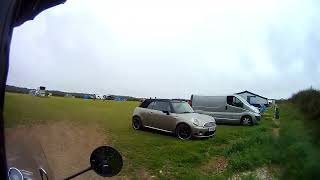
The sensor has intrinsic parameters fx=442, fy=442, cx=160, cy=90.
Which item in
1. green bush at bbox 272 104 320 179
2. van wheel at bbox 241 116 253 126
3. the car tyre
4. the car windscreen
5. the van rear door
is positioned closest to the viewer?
green bush at bbox 272 104 320 179

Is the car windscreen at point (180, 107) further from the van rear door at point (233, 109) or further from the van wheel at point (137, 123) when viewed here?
the van rear door at point (233, 109)

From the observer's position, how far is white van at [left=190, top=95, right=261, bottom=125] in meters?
26.6

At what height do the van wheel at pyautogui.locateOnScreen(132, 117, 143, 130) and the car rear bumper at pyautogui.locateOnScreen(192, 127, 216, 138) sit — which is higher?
the van wheel at pyautogui.locateOnScreen(132, 117, 143, 130)

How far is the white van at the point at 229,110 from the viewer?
87.4ft

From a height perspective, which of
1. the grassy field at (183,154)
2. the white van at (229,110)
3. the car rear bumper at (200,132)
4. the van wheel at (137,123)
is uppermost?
the white van at (229,110)

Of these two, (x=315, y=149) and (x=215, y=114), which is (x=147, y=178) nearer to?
(x=315, y=149)

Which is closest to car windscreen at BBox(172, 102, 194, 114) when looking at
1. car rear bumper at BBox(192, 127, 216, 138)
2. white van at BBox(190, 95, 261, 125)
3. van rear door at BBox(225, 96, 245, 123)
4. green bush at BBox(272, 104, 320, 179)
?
car rear bumper at BBox(192, 127, 216, 138)

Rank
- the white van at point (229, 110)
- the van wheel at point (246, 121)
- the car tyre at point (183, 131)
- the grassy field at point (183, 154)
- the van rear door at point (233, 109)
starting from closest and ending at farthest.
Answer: the grassy field at point (183, 154)
the car tyre at point (183, 131)
the white van at point (229, 110)
the van rear door at point (233, 109)
the van wheel at point (246, 121)

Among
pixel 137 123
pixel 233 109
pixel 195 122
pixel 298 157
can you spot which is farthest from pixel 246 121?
pixel 298 157

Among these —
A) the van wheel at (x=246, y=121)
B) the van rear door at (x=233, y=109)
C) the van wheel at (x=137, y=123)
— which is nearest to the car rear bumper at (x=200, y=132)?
the van wheel at (x=137, y=123)

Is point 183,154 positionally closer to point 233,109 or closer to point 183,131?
point 183,131

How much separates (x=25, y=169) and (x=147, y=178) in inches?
325

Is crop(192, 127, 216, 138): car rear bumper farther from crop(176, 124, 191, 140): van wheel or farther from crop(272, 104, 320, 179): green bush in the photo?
crop(272, 104, 320, 179): green bush

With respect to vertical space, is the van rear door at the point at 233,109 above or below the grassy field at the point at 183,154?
above
